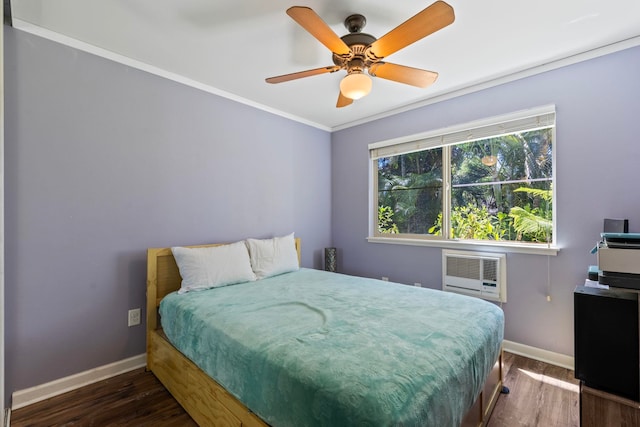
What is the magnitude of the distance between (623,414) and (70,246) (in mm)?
3110

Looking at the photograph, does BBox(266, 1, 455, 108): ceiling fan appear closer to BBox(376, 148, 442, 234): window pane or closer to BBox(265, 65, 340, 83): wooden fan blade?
BBox(265, 65, 340, 83): wooden fan blade

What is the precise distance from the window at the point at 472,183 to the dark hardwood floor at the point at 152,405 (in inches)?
43.7

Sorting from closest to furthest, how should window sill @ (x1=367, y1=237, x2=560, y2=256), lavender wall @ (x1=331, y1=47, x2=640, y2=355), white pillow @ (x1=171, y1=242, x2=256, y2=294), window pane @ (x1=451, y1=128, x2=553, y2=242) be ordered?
1. lavender wall @ (x1=331, y1=47, x2=640, y2=355)
2. white pillow @ (x1=171, y1=242, x2=256, y2=294)
3. window sill @ (x1=367, y1=237, x2=560, y2=256)
4. window pane @ (x1=451, y1=128, x2=553, y2=242)

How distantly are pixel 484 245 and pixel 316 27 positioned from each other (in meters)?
2.33

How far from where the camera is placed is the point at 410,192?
11.2 feet

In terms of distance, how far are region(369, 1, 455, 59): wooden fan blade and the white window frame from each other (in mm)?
1496

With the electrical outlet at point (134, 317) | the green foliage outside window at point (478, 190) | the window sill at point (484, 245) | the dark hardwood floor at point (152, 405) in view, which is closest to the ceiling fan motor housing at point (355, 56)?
the green foliage outside window at point (478, 190)

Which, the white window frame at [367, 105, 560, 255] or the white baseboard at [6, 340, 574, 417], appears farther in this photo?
the white window frame at [367, 105, 560, 255]

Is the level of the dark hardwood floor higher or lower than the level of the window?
lower

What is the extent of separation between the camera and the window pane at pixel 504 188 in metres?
2.50

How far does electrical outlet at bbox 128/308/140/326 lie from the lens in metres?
2.27

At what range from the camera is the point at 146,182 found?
236 centimetres

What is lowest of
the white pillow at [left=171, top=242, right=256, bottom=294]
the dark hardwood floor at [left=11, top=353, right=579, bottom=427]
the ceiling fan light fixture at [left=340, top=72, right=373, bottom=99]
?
the dark hardwood floor at [left=11, top=353, right=579, bottom=427]

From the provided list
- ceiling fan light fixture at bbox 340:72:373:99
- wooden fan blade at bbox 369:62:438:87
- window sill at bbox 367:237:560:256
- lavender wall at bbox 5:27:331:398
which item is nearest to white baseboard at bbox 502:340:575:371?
window sill at bbox 367:237:560:256
